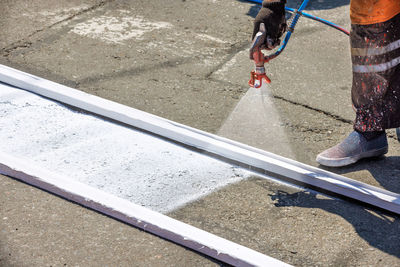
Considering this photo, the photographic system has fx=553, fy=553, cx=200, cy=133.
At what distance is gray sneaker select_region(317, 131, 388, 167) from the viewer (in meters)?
3.34

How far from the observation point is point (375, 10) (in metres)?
3.00

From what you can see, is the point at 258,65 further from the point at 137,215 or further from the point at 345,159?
the point at 137,215

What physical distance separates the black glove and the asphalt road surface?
2.36ft

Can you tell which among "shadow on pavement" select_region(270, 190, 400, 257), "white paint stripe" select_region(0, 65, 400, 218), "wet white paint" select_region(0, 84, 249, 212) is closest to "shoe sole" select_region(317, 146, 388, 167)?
"white paint stripe" select_region(0, 65, 400, 218)

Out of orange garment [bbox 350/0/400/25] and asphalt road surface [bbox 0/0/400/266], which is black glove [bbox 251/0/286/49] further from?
asphalt road surface [bbox 0/0/400/266]

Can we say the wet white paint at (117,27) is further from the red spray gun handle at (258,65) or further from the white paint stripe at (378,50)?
the white paint stripe at (378,50)

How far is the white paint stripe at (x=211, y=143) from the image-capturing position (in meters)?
3.04

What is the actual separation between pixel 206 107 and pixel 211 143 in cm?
61

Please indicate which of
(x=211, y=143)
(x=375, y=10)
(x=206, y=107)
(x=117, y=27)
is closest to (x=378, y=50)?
(x=375, y=10)

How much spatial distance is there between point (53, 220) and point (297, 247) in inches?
48.4

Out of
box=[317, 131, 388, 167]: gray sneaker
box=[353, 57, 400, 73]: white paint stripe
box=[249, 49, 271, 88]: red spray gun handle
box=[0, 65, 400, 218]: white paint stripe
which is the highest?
box=[353, 57, 400, 73]: white paint stripe

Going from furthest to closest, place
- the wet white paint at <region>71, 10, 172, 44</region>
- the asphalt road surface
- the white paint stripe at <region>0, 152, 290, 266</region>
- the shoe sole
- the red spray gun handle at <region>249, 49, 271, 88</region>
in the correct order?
the wet white paint at <region>71, 10, 172, 44</region> → the shoe sole → the red spray gun handle at <region>249, 49, 271, 88</region> → the asphalt road surface → the white paint stripe at <region>0, 152, 290, 266</region>

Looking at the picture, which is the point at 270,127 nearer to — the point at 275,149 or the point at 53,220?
the point at 275,149

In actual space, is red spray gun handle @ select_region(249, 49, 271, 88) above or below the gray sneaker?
above
